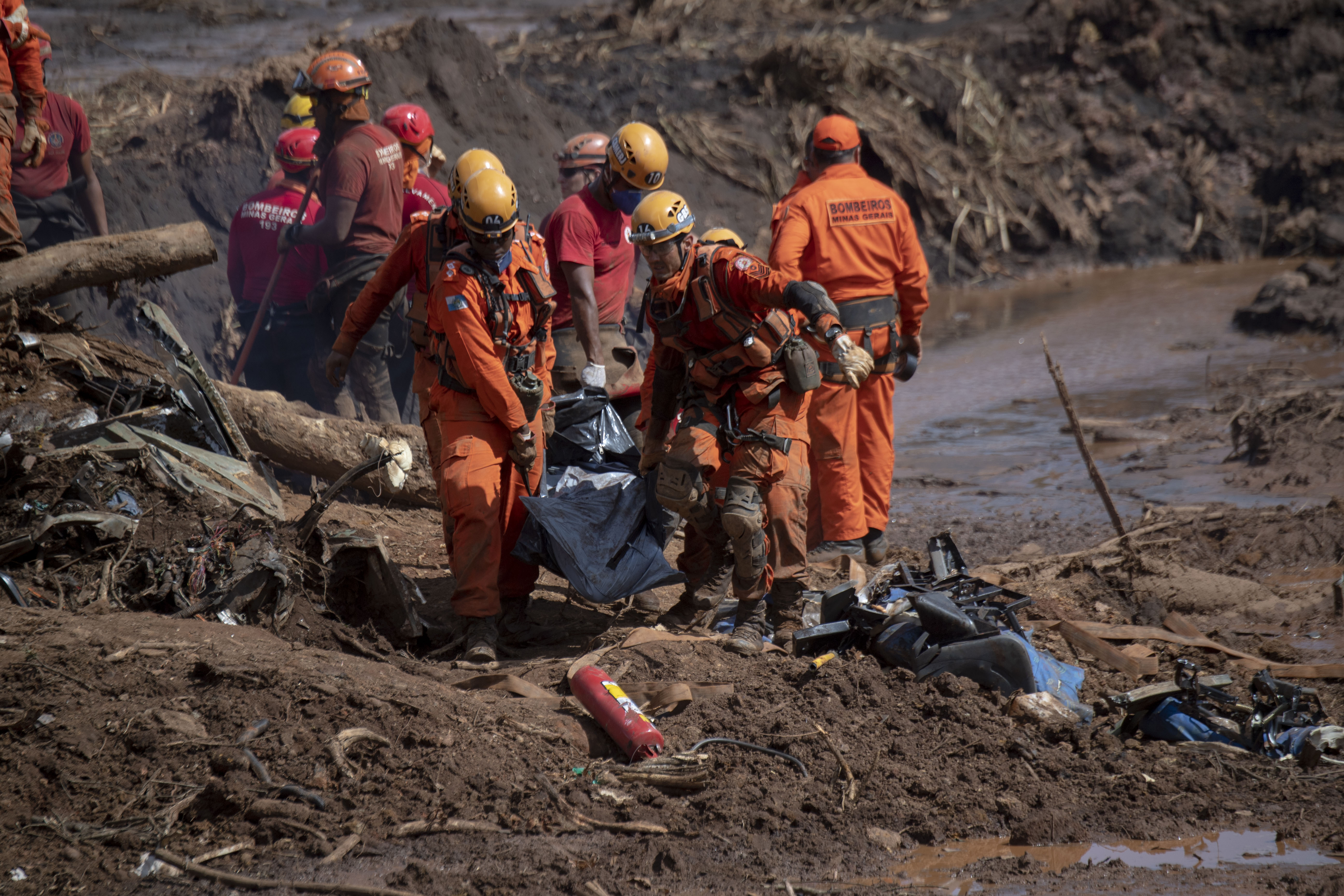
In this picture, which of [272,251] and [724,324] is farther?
[272,251]

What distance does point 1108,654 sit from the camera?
166 inches

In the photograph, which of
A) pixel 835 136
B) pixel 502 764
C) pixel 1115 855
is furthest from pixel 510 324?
pixel 1115 855

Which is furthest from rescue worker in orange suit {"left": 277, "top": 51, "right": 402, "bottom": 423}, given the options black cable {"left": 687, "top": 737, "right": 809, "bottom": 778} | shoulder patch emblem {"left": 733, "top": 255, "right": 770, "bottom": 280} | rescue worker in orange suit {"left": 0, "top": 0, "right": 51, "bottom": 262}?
black cable {"left": 687, "top": 737, "right": 809, "bottom": 778}

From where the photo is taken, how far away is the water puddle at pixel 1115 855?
291 cm

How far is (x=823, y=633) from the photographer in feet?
13.4

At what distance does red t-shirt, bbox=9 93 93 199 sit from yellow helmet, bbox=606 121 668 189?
4520mm

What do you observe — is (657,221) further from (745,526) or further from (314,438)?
(314,438)

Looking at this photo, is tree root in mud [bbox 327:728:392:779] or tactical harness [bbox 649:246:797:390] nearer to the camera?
tree root in mud [bbox 327:728:392:779]

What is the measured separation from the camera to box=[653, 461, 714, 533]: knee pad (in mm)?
4430

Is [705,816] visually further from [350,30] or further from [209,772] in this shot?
[350,30]

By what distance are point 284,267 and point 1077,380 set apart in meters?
6.44

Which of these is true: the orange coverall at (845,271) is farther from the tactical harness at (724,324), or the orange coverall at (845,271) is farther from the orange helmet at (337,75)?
the orange helmet at (337,75)

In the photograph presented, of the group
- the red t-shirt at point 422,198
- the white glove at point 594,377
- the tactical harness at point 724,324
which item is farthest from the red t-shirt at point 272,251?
the tactical harness at point 724,324

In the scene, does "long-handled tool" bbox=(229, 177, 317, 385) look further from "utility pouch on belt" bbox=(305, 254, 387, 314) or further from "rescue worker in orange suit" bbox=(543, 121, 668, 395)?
"rescue worker in orange suit" bbox=(543, 121, 668, 395)
